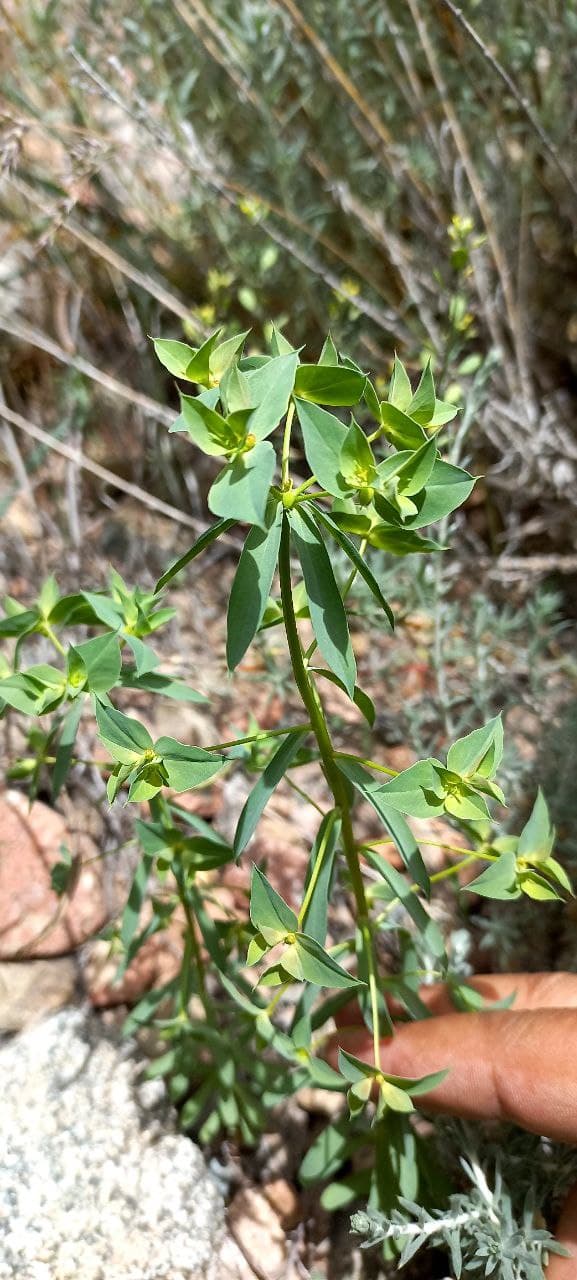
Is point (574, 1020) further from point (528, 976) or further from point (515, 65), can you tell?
point (515, 65)

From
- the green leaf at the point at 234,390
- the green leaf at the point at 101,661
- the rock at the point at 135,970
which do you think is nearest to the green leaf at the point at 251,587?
the green leaf at the point at 234,390

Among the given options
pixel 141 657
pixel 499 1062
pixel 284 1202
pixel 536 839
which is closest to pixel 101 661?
pixel 141 657

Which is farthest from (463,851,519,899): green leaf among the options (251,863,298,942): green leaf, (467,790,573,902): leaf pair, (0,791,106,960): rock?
(0,791,106,960): rock

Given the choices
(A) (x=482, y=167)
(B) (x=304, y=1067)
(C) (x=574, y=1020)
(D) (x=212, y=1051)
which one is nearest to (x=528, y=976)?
(C) (x=574, y=1020)

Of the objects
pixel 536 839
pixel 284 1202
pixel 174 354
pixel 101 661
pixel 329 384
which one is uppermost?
pixel 174 354

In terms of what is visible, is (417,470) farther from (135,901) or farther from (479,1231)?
(479,1231)

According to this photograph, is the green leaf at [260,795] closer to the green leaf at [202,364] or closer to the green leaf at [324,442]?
the green leaf at [324,442]

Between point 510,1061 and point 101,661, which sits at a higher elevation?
point 101,661
